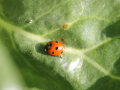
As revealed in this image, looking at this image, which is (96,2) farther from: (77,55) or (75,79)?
(75,79)

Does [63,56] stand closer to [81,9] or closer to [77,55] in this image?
[77,55]

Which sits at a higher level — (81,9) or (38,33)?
(81,9)

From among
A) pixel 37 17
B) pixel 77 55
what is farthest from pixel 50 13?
pixel 77 55

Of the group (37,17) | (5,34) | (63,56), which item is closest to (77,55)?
(63,56)

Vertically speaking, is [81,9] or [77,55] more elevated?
[81,9]

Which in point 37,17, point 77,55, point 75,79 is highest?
point 37,17
